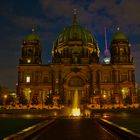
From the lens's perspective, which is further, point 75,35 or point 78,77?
point 75,35

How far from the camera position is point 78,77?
92.2 meters

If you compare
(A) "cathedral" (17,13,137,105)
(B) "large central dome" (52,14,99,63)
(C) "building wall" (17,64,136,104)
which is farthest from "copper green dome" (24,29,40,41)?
(C) "building wall" (17,64,136,104)

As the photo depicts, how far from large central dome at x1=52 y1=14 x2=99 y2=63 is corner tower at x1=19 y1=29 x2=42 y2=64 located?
5881mm

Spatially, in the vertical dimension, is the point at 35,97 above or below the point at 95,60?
below

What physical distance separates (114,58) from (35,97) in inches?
1109

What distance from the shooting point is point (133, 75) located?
9044 cm

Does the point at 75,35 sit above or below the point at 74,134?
above

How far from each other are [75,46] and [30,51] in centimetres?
1567

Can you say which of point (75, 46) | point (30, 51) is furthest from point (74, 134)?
point (75, 46)

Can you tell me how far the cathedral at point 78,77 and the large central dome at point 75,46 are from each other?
0.45 meters

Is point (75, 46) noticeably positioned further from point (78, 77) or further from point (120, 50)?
point (120, 50)

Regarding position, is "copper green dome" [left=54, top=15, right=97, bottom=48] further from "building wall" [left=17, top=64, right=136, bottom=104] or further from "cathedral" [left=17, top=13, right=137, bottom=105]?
"building wall" [left=17, top=64, right=136, bottom=104]

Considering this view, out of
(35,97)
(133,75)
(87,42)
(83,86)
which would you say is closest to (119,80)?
(133,75)

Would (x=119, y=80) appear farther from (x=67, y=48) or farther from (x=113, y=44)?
(x=67, y=48)
